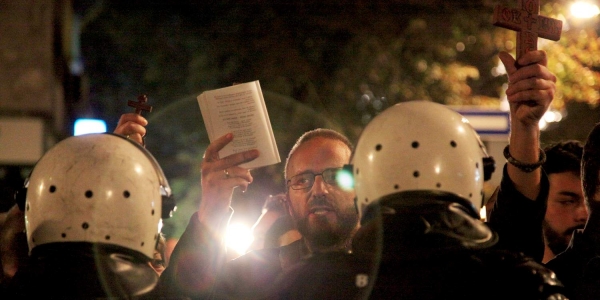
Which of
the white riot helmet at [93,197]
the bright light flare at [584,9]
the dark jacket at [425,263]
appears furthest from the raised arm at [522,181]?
the bright light flare at [584,9]

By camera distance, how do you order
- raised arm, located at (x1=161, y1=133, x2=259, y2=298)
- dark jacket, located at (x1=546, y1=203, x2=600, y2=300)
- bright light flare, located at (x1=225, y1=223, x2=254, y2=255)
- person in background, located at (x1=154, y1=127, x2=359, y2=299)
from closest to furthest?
dark jacket, located at (x1=546, y1=203, x2=600, y2=300) < raised arm, located at (x1=161, y1=133, x2=259, y2=298) < person in background, located at (x1=154, y1=127, x2=359, y2=299) < bright light flare, located at (x1=225, y1=223, x2=254, y2=255)

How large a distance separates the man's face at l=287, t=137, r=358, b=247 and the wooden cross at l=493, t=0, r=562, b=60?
1.77 metres

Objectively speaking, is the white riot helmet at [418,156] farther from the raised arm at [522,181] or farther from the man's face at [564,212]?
the man's face at [564,212]

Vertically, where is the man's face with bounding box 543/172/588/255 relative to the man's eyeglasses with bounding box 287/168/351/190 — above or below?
below

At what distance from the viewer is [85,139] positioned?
11.2 feet

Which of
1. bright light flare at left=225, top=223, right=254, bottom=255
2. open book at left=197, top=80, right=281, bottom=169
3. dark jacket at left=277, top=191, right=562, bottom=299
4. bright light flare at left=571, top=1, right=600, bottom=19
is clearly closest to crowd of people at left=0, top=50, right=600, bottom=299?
dark jacket at left=277, top=191, right=562, bottom=299

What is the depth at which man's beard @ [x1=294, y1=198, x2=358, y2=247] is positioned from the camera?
204 inches

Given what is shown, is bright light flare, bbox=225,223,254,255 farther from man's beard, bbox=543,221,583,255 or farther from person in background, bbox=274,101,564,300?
person in background, bbox=274,101,564,300

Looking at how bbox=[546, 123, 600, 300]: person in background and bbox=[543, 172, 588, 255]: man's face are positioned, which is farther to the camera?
bbox=[543, 172, 588, 255]: man's face

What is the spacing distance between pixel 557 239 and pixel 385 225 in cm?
244

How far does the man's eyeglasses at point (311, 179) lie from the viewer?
5.28 metres

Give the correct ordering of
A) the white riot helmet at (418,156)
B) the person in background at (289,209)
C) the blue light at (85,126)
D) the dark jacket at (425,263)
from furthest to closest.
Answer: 1. the blue light at (85,126)
2. the person in background at (289,209)
3. the white riot helmet at (418,156)
4. the dark jacket at (425,263)

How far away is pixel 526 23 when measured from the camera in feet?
12.1

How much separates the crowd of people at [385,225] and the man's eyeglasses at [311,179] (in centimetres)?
137
